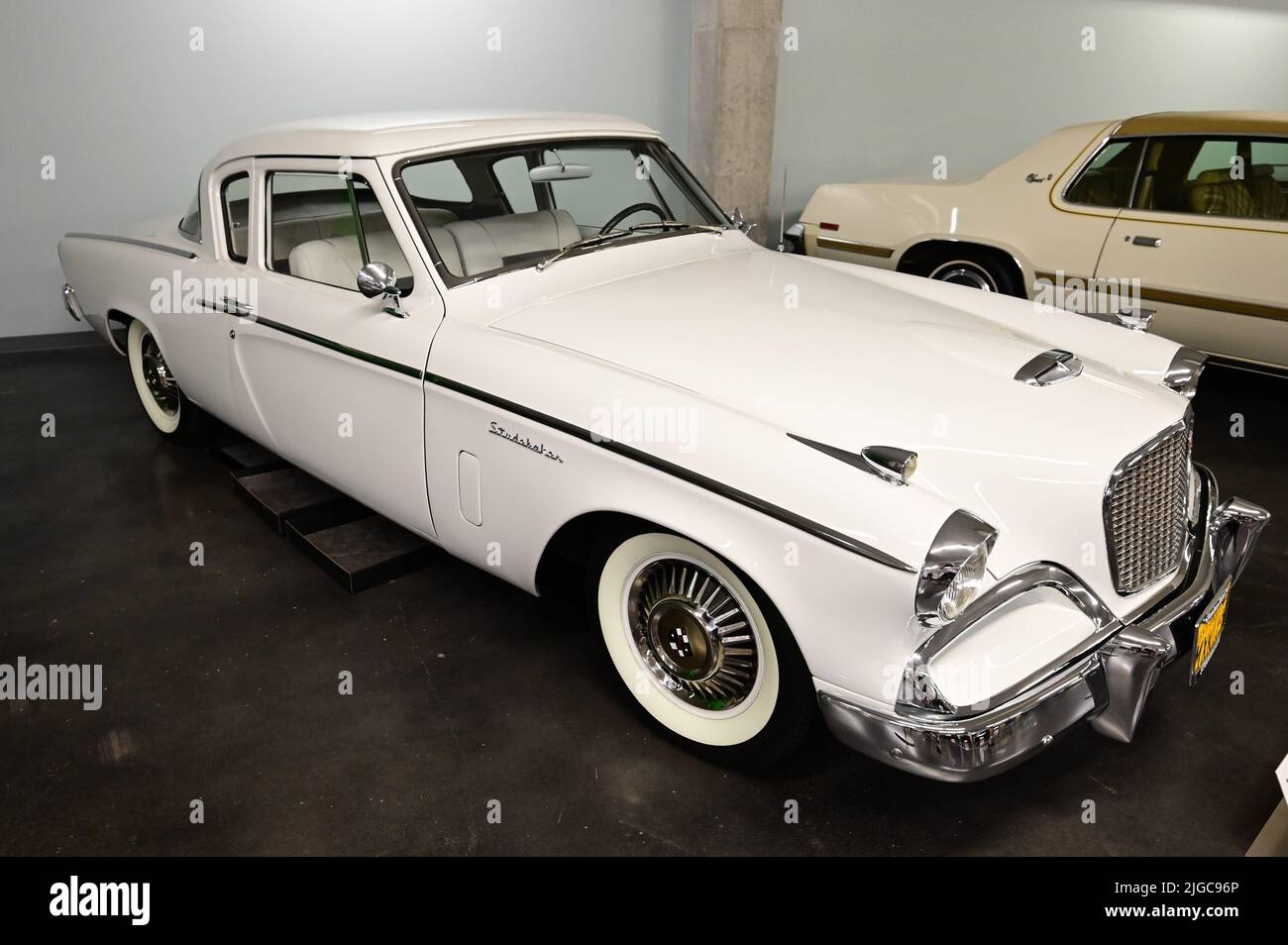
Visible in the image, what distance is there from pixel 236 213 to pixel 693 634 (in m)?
2.57

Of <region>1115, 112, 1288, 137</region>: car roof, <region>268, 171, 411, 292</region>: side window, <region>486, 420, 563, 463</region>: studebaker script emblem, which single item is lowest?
<region>486, 420, 563, 463</region>: studebaker script emblem

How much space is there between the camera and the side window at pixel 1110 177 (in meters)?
4.60

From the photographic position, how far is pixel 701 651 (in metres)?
2.27

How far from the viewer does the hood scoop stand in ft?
7.65

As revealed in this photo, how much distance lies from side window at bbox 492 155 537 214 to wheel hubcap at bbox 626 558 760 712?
1542 millimetres

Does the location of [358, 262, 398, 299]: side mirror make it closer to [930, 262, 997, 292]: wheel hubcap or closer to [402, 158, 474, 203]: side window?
[402, 158, 474, 203]: side window

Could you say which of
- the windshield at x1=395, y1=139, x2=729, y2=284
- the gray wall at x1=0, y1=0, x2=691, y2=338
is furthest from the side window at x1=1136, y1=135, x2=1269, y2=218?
the gray wall at x1=0, y1=0, x2=691, y2=338

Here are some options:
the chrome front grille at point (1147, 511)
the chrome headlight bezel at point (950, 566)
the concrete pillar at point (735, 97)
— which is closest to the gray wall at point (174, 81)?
the concrete pillar at point (735, 97)

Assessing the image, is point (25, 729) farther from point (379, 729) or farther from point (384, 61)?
point (384, 61)

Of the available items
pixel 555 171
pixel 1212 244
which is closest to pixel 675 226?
pixel 555 171

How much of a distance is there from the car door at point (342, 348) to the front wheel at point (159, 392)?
870 mm

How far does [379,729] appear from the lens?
8.26 feet
